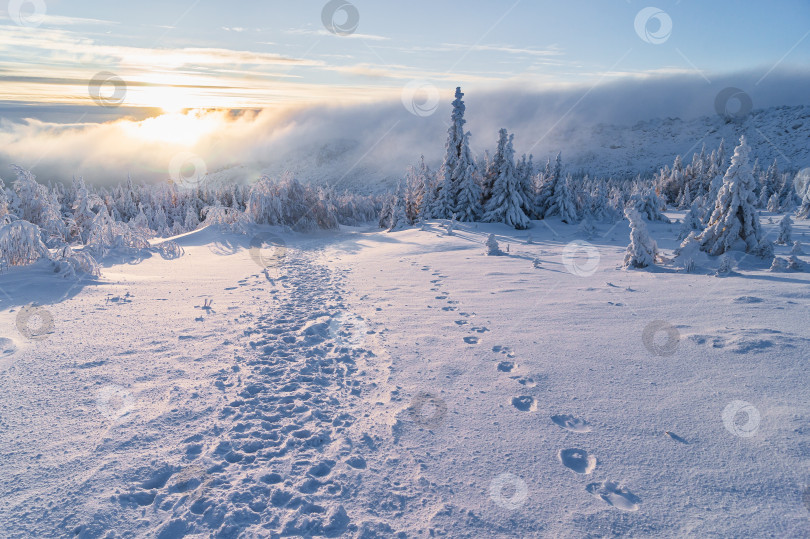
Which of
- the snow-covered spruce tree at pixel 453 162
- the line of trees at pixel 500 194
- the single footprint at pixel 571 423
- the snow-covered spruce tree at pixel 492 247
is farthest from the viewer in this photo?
the snow-covered spruce tree at pixel 453 162

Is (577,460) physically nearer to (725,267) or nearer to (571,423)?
(571,423)

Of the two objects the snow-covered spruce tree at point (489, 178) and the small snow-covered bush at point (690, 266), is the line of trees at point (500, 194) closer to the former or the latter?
the snow-covered spruce tree at point (489, 178)

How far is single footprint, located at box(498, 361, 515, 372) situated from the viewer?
16.7ft

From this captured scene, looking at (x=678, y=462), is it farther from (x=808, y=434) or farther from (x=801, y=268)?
(x=801, y=268)

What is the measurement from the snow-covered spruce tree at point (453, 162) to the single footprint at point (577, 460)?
90.5 feet

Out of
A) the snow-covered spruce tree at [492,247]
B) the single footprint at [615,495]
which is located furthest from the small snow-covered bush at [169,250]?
the single footprint at [615,495]

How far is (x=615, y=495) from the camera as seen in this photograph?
9.63ft

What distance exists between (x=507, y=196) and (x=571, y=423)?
25.6 m

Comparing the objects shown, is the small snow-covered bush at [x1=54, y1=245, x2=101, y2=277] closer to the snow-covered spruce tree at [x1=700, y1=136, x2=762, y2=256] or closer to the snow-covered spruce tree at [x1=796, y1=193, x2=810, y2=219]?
the snow-covered spruce tree at [x1=700, y1=136, x2=762, y2=256]

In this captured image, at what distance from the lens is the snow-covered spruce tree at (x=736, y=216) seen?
37.9 feet

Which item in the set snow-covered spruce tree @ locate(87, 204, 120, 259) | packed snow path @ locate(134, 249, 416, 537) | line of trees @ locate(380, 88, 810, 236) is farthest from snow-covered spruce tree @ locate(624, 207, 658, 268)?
snow-covered spruce tree @ locate(87, 204, 120, 259)

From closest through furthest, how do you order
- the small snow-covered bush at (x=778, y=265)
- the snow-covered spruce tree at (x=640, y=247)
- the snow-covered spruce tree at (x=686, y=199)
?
the small snow-covered bush at (x=778, y=265)
the snow-covered spruce tree at (x=640, y=247)
the snow-covered spruce tree at (x=686, y=199)

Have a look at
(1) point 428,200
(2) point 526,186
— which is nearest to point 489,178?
(2) point 526,186

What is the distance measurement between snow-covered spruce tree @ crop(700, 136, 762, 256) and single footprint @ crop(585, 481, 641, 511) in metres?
12.0
